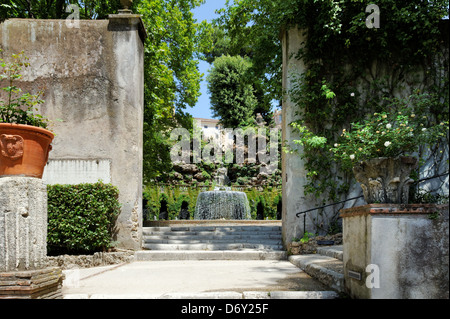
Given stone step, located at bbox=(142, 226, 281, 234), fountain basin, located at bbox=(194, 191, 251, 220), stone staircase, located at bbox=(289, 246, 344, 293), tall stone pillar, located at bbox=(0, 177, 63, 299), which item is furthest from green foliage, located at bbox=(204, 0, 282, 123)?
tall stone pillar, located at bbox=(0, 177, 63, 299)

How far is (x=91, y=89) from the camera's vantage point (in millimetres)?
7688

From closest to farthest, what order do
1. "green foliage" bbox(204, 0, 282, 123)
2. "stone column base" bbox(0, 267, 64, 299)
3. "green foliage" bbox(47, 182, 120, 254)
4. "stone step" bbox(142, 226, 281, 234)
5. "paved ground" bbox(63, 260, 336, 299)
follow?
"stone column base" bbox(0, 267, 64, 299) → "paved ground" bbox(63, 260, 336, 299) → "green foliage" bbox(47, 182, 120, 254) → "stone step" bbox(142, 226, 281, 234) → "green foliage" bbox(204, 0, 282, 123)

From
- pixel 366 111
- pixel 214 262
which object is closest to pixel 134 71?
pixel 214 262

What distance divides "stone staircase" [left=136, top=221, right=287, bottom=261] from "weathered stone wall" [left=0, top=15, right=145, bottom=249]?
734mm

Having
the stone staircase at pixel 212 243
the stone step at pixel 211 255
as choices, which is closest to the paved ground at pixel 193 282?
the stone step at pixel 211 255

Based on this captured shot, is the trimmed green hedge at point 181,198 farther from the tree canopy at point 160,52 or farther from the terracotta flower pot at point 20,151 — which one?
the terracotta flower pot at point 20,151

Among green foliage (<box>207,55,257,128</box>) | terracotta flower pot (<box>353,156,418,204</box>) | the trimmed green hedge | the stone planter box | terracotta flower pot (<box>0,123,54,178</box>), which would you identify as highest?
green foliage (<box>207,55,257,128</box>)

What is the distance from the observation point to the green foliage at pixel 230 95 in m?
28.7

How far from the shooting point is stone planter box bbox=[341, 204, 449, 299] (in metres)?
3.23

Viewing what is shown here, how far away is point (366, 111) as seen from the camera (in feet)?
26.2

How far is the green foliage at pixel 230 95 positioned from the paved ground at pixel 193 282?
73.4ft

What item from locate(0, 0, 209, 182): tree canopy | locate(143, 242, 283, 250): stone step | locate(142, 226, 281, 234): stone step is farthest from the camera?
locate(0, 0, 209, 182): tree canopy

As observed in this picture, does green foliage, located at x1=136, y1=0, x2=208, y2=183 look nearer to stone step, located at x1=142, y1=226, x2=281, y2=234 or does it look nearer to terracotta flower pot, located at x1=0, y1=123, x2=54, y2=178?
stone step, located at x1=142, y1=226, x2=281, y2=234

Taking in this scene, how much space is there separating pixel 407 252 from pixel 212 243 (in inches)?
231
